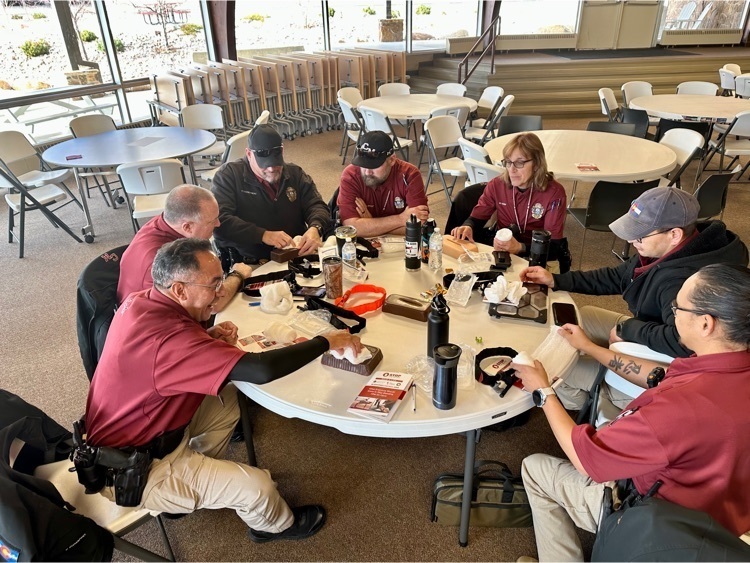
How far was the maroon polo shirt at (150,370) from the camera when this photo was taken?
1638 millimetres

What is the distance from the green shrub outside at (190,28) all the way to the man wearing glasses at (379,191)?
677 centimetres

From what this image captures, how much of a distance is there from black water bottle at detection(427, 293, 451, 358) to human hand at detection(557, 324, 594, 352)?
1.62 ft

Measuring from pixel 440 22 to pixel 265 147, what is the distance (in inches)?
374

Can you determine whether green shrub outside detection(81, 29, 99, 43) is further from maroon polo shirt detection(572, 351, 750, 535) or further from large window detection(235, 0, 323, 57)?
maroon polo shirt detection(572, 351, 750, 535)

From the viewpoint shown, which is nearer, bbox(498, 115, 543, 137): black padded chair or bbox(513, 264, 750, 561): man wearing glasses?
bbox(513, 264, 750, 561): man wearing glasses

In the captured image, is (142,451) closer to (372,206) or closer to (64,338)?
(372,206)

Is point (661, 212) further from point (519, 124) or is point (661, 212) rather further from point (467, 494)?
point (519, 124)

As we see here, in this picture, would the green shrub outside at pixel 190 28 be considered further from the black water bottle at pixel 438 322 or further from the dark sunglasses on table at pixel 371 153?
the black water bottle at pixel 438 322

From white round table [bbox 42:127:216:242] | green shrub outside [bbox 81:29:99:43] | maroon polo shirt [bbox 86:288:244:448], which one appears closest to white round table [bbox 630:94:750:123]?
white round table [bbox 42:127:216:242]

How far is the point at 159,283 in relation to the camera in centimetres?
177

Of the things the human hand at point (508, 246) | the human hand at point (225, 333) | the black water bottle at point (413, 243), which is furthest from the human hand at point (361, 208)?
the human hand at point (225, 333)

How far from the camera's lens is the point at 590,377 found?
7.72 feet

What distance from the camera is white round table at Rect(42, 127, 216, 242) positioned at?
4.77m

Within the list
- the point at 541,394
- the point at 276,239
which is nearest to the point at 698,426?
the point at 541,394
